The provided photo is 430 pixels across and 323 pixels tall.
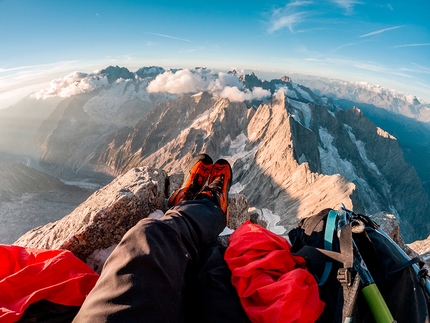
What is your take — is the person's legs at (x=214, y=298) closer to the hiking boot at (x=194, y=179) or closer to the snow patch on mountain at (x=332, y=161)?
the hiking boot at (x=194, y=179)

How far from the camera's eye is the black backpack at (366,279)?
2.37m

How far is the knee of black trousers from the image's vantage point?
376 centimetres

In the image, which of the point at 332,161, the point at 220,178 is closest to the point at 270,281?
the point at 220,178

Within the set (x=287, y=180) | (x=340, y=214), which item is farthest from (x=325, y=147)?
(x=340, y=214)

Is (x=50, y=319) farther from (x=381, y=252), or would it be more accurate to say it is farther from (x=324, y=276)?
(x=381, y=252)

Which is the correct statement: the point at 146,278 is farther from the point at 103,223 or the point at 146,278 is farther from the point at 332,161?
the point at 332,161

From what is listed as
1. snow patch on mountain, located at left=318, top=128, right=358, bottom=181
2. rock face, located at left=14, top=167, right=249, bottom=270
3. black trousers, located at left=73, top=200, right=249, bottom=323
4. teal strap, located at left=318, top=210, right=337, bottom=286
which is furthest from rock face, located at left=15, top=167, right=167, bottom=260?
snow patch on mountain, located at left=318, top=128, right=358, bottom=181

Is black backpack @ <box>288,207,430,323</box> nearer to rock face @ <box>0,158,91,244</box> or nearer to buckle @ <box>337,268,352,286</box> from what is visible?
buckle @ <box>337,268,352,286</box>

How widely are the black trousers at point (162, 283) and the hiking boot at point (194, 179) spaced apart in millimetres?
3003

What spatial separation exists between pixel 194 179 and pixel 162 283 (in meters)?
5.39

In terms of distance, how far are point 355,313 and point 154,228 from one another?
90.7 inches

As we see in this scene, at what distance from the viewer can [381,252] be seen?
3.08 meters

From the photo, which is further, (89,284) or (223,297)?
(89,284)

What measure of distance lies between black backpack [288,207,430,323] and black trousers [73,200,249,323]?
1.09m
